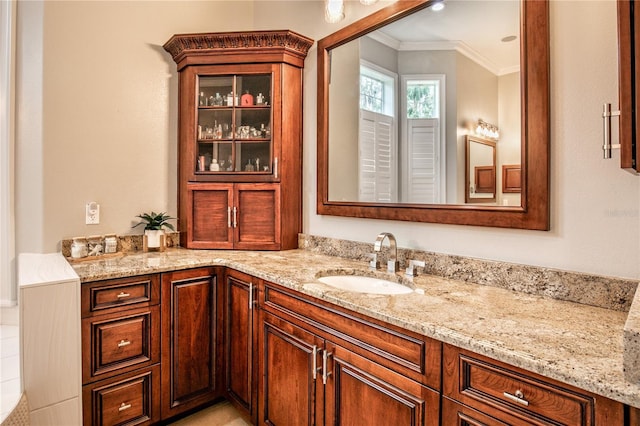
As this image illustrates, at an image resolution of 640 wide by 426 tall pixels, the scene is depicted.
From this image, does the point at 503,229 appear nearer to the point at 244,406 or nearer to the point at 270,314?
the point at 270,314

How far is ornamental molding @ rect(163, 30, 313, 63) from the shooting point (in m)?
2.46

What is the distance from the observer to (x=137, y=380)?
6.29ft

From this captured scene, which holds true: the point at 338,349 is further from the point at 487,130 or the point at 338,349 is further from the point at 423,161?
the point at 487,130

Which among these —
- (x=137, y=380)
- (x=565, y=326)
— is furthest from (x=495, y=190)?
A: (x=137, y=380)

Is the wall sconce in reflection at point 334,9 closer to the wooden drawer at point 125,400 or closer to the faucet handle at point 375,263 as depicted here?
the faucet handle at point 375,263

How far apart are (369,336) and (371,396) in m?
0.21

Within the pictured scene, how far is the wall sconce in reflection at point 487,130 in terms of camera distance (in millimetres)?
1583

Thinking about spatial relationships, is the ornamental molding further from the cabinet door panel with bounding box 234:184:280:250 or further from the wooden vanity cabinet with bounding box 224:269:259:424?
the wooden vanity cabinet with bounding box 224:269:259:424

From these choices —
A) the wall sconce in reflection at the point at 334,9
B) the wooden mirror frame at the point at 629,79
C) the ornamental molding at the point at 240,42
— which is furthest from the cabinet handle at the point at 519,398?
the ornamental molding at the point at 240,42

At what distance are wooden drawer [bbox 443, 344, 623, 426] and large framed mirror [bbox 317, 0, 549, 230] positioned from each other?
0.72m

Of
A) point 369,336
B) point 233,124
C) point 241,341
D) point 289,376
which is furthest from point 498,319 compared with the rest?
point 233,124

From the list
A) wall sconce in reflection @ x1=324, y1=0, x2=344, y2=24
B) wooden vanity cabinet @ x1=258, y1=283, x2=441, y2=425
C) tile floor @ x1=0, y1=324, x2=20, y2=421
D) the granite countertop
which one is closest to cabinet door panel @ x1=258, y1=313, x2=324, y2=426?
wooden vanity cabinet @ x1=258, y1=283, x2=441, y2=425

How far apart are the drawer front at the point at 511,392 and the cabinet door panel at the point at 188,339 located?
57.9 inches

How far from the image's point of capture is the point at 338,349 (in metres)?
1.44
